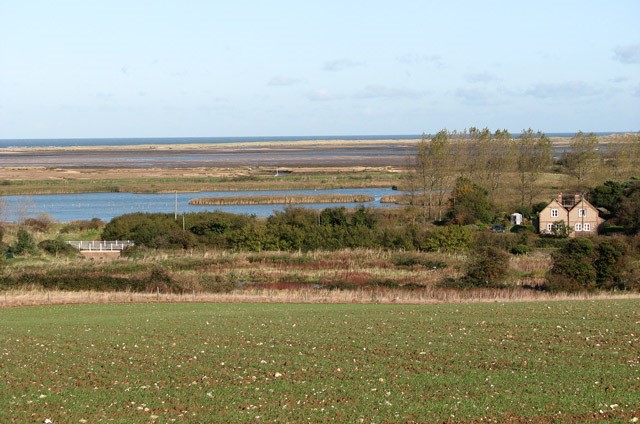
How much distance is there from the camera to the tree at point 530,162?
250ft

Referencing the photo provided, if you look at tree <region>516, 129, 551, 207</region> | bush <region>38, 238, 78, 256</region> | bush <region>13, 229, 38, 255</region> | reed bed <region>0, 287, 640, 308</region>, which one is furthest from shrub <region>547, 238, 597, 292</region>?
tree <region>516, 129, 551, 207</region>

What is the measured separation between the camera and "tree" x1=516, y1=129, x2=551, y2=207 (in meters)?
76.1

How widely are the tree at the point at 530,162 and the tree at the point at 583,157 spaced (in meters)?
2.65

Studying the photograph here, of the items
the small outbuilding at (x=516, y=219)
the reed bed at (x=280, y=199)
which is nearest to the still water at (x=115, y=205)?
the reed bed at (x=280, y=199)

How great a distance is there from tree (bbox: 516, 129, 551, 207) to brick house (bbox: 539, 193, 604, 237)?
13.9 m

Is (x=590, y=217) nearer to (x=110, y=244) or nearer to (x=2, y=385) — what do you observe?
(x=110, y=244)

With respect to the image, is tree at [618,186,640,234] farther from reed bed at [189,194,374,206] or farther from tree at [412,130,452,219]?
reed bed at [189,194,374,206]

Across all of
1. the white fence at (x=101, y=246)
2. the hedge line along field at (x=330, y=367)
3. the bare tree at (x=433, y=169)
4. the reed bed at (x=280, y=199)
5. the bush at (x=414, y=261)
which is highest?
the bare tree at (x=433, y=169)

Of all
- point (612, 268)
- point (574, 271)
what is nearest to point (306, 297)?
point (574, 271)

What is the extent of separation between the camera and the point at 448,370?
15.8m

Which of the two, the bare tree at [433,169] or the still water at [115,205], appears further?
the bare tree at [433,169]

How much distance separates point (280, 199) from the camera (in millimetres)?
90062

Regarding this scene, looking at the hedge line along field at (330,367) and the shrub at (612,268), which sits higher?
the hedge line along field at (330,367)

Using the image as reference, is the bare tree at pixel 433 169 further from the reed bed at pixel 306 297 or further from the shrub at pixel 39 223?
the reed bed at pixel 306 297
